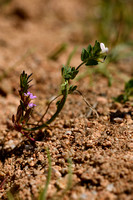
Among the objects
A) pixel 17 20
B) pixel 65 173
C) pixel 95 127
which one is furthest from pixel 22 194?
pixel 17 20

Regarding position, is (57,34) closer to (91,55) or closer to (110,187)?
(91,55)

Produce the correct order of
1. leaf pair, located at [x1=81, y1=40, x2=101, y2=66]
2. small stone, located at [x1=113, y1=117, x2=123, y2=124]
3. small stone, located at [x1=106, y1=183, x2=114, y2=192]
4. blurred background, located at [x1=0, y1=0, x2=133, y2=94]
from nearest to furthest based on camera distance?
small stone, located at [x1=106, y1=183, x2=114, y2=192] → leaf pair, located at [x1=81, y1=40, x2=101, y2=66] → small stone, located at [x1=113, y1=117, x2=123, y2=124] → blurred background, located at [x1=0, y1=0, x2=133, y2=94]

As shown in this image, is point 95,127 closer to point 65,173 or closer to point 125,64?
point 65,173

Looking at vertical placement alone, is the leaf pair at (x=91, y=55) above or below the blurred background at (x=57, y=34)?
below

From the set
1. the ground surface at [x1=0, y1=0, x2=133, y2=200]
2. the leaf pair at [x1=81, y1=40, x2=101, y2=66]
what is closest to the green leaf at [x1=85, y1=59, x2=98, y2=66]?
the leaf pair at [x1=81, y1=40, x2=101, y2=66]

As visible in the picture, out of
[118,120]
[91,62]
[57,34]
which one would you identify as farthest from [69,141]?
[57,34]

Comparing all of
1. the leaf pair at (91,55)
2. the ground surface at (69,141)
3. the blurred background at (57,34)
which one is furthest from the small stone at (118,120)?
the blurred background at (57,34)

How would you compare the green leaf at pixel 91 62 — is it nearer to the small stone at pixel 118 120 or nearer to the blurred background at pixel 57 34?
the small stone at pixel 118 120

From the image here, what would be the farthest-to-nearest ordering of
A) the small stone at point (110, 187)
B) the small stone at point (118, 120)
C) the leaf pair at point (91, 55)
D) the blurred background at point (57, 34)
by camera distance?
the blurred background at point (57, 34)
the small stone at point (118, 120)
the leaf pair at point (91, 55)
the small stone at point (110, 187)

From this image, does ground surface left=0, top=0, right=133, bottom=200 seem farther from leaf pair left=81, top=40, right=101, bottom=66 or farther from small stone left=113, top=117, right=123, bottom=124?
leaf pair left=81, top=40, right=101, bottom=66
